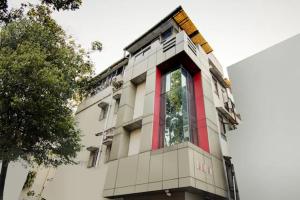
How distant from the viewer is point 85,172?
13766 mm

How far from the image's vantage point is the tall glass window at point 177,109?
10.2 metres

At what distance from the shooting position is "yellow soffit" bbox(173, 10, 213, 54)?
15380 millimetres

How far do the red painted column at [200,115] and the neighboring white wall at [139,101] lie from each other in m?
3.50

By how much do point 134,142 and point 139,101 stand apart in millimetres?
2962

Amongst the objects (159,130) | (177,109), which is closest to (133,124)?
(159,130)

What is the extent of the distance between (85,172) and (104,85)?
28.3 feet

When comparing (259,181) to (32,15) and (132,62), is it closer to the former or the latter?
(132,62)

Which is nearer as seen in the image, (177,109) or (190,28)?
(177,109)

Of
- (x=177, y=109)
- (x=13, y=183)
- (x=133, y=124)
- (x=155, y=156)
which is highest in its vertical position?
(x=177, y=109)

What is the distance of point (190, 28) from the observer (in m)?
16.0

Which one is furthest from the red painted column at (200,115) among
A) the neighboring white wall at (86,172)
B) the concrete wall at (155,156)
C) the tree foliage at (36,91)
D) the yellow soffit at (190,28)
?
the tree foliage at (36,91)

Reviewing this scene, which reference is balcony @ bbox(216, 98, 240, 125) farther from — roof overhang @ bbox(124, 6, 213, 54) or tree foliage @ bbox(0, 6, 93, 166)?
tree foliage @ bbox(0, 6, 93, 166)

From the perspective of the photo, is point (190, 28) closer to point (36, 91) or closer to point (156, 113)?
point (156, 113)

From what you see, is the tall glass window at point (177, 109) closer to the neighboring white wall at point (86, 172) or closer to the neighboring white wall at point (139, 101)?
the neighboring white wall at point (139, 101)
